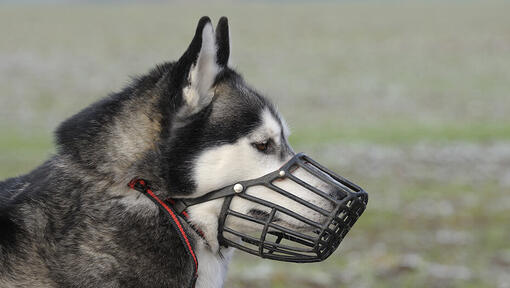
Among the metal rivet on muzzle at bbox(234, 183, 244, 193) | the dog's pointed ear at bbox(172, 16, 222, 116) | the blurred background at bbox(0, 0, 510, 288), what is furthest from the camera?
the blurred background at bbox(0, 0, 510, 288)

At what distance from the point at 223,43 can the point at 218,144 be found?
2.30 ft

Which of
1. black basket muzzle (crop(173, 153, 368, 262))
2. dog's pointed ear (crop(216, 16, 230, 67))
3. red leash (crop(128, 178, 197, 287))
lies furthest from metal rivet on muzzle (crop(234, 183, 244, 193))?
dog's pointed ear (crop(216, 16, 230, 67))

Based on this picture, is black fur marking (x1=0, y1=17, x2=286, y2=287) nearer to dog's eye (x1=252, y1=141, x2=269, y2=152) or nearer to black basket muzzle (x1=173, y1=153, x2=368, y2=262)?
dog's eye (x1=252, y1=141, x2=269, y2=152)

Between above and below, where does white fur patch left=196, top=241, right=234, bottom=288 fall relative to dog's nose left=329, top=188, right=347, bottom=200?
below

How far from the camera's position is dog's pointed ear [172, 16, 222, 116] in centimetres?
369

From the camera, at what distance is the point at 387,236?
1012 centimetres

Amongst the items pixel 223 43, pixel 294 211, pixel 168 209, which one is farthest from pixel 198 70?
pixel 294 211

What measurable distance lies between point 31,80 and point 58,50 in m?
9.06

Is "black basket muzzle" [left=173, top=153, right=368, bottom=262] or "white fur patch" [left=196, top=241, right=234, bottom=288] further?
"white fur patch" [left=196, top=241, right=234, bottom=288]

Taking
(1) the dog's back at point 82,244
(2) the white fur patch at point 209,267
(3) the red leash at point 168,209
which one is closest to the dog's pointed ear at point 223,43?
(3) the red leash at point 168,209

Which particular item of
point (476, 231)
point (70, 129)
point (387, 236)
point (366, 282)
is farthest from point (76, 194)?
point (476, 231)

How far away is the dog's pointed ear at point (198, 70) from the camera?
12.1ft

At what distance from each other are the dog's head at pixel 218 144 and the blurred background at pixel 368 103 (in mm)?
824

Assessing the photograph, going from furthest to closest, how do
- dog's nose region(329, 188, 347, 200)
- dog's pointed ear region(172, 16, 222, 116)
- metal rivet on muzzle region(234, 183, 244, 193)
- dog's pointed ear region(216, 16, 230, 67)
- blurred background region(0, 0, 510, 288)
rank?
blurred background region(0, 0, 510, 288) < dog's pointed ear region(216, 16, 230, 67) < dog's nose region(329, 188, 347, 200) < metal rivet on muzzle region(234, 183, 244, 193) < dog's pointed ear region(172, 16, 222, 116)
